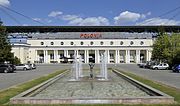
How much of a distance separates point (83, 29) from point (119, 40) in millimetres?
34661

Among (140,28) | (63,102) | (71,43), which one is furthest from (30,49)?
(63,102)

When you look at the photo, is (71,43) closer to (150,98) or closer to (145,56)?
(145,56)

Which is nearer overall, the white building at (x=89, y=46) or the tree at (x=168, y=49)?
the tree at (x=168, y=49)

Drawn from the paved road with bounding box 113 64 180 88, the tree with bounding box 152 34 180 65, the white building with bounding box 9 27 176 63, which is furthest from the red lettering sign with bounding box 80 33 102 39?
the paved road with bounding box 113 64 180 88

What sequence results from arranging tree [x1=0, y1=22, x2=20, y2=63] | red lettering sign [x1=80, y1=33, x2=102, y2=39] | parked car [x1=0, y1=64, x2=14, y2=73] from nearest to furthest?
parked car [x1=0, y1=64, x2=14, y2=73]
tree [x1=0, y1=22, x2=20, y2=63]
red lettering sign [x1=80, y1=33, x2=102, y2=39]

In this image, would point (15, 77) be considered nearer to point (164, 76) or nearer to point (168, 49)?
point (164, 76)

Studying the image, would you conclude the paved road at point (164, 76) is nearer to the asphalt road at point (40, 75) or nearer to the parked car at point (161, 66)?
the asphalt road at point (40, 75)

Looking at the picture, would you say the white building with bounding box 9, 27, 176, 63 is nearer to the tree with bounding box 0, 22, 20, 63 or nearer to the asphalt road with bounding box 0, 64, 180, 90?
the tree with bounding box 0, 22, 20, 63

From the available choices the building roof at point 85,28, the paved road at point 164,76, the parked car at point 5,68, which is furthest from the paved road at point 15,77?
the building roof at point 85,28

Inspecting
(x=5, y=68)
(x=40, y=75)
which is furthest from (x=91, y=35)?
(x=40, y=75)

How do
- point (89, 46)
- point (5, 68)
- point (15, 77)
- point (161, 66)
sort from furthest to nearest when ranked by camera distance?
point (89, 46) → point (161, 66) → point (5, 68) → point (15, 77)

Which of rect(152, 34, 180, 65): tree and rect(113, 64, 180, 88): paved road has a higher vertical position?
A: rect(152, 34, 180, 65): tree

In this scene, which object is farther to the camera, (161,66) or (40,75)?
(161,66)

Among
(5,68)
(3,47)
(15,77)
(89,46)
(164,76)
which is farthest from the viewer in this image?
(89,46)
